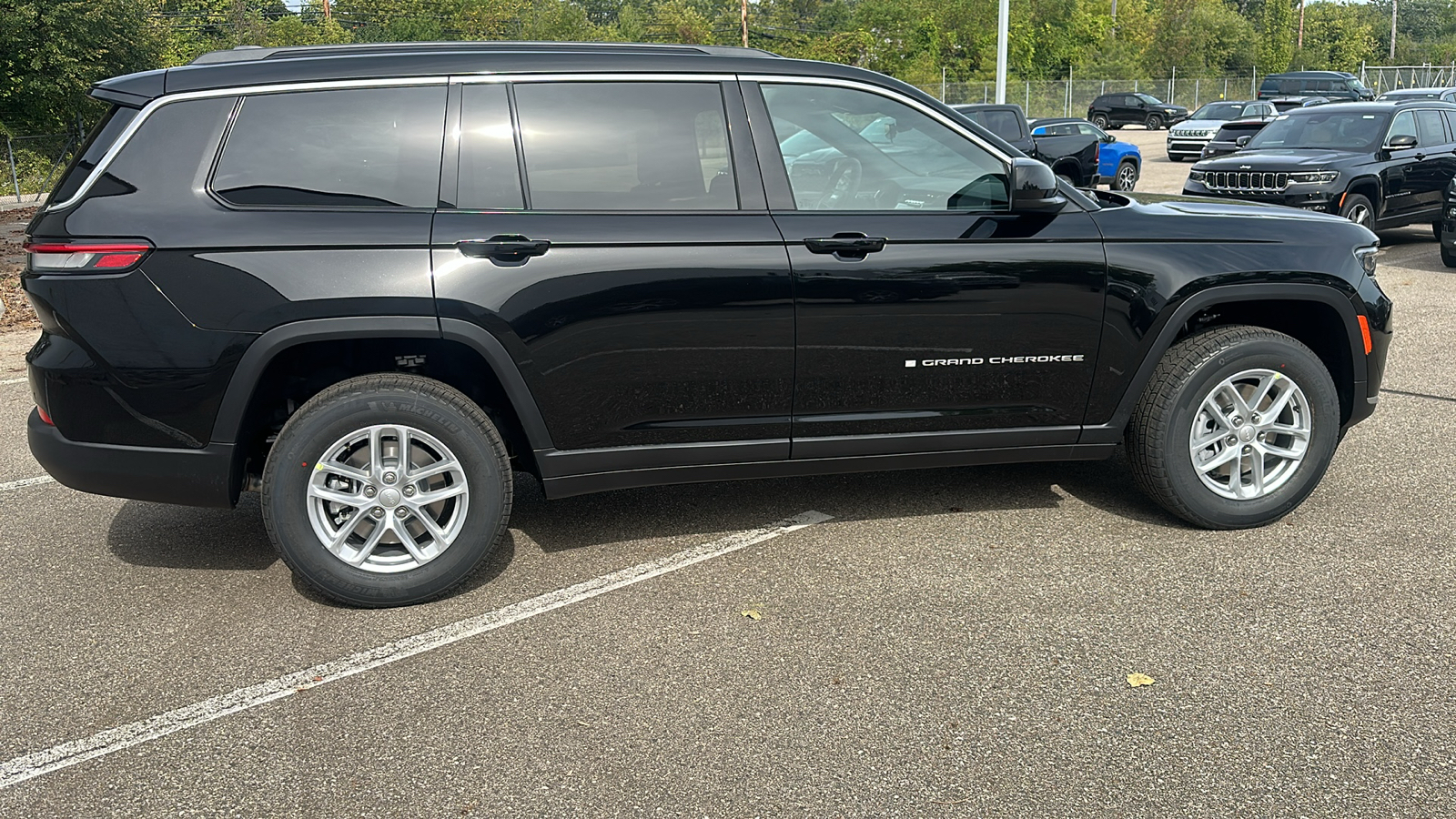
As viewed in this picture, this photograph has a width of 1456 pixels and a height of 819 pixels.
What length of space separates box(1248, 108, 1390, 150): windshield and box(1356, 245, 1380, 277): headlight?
9.67 m

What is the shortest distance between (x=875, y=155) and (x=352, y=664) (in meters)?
2.59

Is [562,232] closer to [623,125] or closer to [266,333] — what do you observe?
[623,125]

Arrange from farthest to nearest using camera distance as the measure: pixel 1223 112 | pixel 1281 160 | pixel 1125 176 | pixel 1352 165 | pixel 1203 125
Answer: pixel 1223 112 → pixel 1203 125 → pixel 1125 176 → pixel 1281 160 → pixel 1352 165

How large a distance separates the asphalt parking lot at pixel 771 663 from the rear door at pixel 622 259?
69 centimetres

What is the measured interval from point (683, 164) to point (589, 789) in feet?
7.34

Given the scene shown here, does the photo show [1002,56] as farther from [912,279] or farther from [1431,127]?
[912,279]

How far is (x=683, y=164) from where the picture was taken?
4.31 meters

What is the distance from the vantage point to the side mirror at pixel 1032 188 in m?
4.33

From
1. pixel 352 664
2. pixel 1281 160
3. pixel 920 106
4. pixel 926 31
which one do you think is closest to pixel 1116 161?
pixel 1281 160

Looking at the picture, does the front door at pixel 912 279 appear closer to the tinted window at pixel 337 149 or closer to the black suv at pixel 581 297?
the black suv at pixel 581 297

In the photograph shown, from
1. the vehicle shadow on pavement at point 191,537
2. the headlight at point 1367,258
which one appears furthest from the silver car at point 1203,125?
the vehicle shadow on pavement at point 191,537

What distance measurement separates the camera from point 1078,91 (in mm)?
53938

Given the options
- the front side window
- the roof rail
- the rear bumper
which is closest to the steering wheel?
the front side window

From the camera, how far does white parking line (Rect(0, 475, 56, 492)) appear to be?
5758 millimetres
